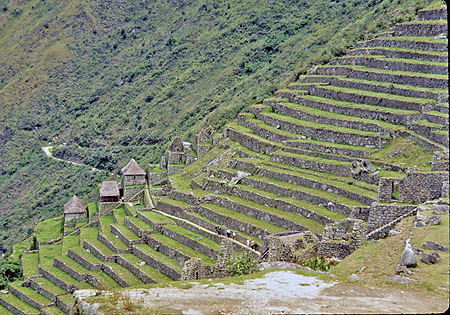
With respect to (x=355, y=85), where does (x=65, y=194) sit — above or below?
below

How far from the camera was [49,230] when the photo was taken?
58375 mm

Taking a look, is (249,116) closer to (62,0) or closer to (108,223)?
(108,223)

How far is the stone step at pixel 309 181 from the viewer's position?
3100 centimetres

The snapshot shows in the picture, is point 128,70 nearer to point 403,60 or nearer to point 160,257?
point 403,60

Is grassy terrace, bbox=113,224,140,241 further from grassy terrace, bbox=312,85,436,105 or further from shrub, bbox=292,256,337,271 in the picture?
shrub, bbox=292,256,337,271

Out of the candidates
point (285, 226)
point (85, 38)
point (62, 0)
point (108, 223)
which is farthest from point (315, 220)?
point (62, 0)

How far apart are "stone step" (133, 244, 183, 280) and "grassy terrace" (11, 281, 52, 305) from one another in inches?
248

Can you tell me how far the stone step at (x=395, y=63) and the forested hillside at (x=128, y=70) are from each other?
585cm

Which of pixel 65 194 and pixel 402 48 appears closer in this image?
pixel 402 48

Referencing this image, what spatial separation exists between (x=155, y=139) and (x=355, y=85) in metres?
41.6

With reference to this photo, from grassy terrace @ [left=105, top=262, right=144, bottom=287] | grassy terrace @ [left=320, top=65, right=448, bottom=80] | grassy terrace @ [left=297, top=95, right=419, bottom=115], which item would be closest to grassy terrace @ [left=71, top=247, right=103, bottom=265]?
grassy terrace @ [left=105, top=262, right=144, bottom=287]

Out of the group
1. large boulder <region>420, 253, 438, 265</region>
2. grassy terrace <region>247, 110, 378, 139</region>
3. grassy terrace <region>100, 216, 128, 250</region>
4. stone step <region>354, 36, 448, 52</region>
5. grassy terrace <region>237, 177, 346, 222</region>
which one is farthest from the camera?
grassy terrace <region>100, 216, 128, 250</region>

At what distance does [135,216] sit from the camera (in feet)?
155

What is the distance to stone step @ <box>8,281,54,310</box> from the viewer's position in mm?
42166
